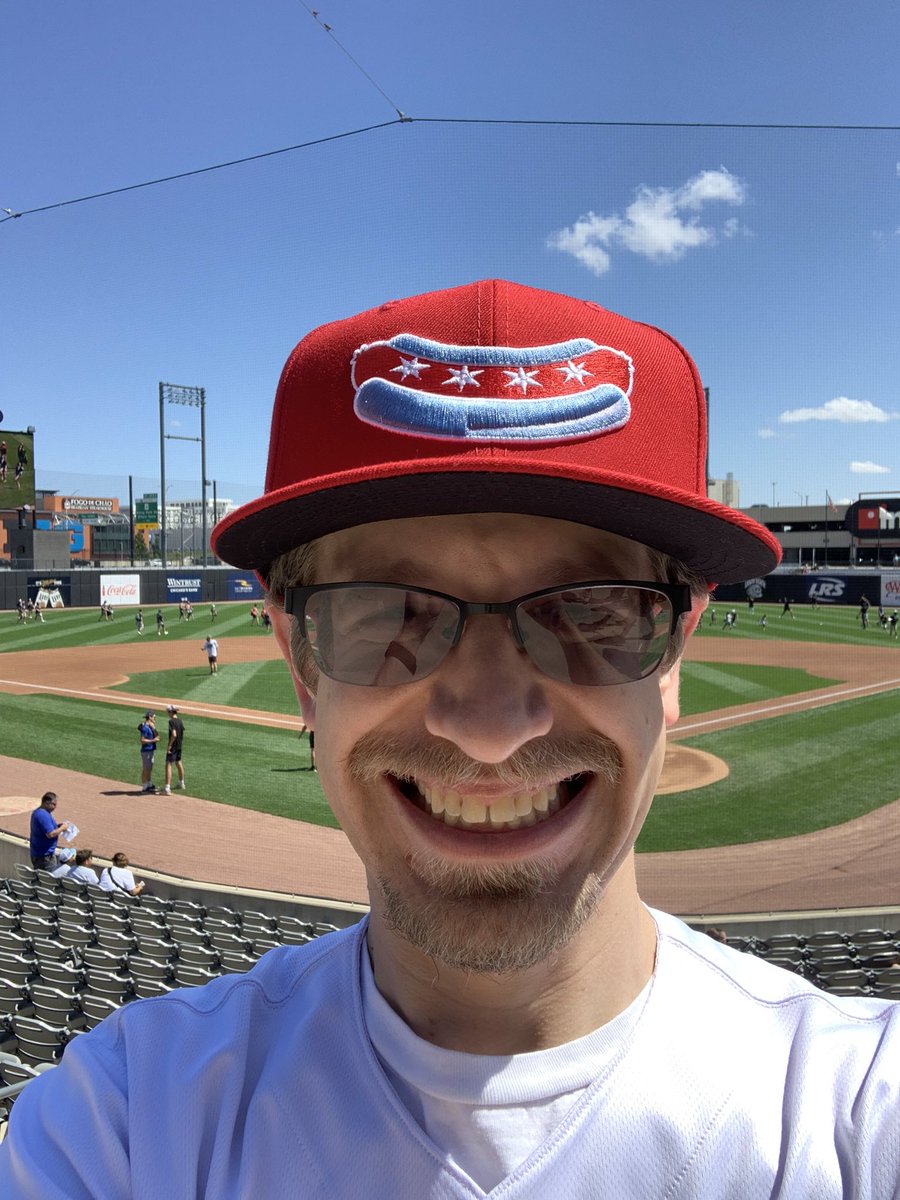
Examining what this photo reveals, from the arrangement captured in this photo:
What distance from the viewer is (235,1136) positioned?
1.31m

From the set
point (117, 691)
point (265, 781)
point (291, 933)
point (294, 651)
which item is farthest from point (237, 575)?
point (294, 651)

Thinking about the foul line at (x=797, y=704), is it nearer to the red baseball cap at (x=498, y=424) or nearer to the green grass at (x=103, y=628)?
the red baseball cap at (x=498, y=424)

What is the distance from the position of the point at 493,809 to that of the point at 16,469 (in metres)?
41.0

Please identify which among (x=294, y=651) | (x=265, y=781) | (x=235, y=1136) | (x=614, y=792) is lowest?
(x=265, y=781)

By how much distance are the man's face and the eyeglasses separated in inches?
0.8

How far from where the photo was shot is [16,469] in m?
37.1

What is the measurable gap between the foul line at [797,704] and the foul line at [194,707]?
8372mm

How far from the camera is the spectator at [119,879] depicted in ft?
29.4

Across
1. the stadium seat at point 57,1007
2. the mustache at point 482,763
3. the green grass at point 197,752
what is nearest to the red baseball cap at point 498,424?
Result: the mustache at point 482,763

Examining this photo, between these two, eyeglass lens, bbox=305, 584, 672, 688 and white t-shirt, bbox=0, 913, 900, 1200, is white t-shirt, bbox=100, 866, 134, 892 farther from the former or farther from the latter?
eyeglass lens, bbox=305, 584, 672, 688

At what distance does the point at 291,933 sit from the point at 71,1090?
612cm

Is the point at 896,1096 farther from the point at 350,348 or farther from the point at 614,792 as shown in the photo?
the point at 350,348

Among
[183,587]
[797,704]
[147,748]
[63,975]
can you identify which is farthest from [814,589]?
[63,975]

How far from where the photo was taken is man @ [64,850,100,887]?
8.99 meters
